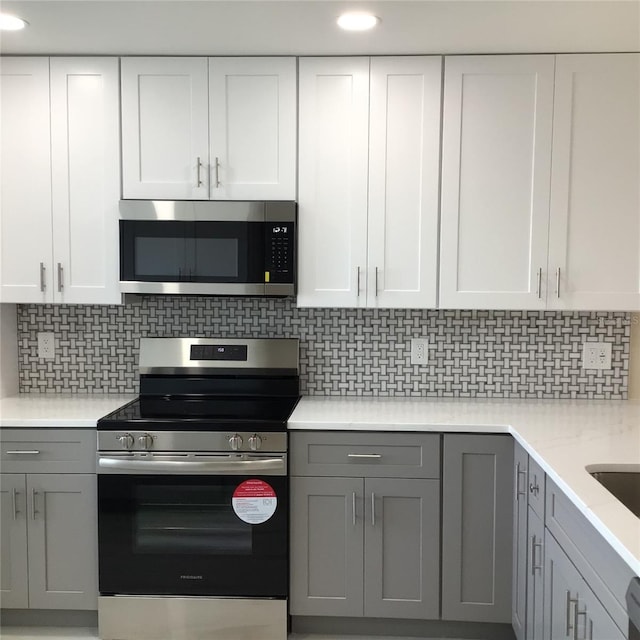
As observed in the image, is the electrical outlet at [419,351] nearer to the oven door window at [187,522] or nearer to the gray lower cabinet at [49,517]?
the oven door window at [187,522]

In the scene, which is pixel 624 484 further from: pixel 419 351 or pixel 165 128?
pixel 165 128

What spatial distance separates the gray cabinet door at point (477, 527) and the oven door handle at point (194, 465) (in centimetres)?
66

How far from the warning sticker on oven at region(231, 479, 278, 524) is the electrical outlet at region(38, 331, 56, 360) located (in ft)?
3.99

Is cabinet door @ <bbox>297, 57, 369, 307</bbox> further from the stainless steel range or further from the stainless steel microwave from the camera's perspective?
the stainless steel range

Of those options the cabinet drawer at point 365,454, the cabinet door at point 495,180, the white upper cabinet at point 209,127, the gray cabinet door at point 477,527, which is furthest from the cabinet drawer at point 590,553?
the white upper cabinet at point 209,127

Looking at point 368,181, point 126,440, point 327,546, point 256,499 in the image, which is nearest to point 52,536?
point 126,440

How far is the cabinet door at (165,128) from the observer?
2637mm

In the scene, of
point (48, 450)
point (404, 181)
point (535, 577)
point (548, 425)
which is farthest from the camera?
point (404, 181)

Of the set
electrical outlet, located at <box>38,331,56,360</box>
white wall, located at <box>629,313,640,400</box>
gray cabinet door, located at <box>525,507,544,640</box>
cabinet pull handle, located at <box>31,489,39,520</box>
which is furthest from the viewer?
electrical outlet, located at <box>38,331,56,360</box>

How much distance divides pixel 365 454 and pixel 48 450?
1.22 meters

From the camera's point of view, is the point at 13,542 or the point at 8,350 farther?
the point at 8,350

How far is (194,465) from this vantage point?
7.99 ft

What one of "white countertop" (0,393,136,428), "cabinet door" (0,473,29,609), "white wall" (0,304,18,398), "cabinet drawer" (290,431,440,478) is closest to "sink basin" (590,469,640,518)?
"cabinet drawer" (290,431,440,478)

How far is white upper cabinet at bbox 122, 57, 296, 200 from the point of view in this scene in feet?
8.63
